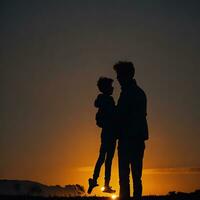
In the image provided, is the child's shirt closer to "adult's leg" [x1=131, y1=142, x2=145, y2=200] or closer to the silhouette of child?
the silhouette of child

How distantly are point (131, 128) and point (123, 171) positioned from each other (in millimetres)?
952

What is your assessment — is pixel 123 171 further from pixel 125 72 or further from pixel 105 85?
pixel 105 85

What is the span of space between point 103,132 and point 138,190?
143 inches

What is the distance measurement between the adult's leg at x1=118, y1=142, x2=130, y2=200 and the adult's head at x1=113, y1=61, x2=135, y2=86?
4.64 ft

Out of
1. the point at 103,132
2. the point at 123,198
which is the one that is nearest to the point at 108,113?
the point at 103,132

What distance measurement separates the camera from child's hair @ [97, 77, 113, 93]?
18.2m

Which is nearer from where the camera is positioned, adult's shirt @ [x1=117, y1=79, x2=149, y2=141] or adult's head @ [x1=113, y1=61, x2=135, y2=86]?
adult's shirt @ [x1=117, y1=79, x2=149, y2=141]

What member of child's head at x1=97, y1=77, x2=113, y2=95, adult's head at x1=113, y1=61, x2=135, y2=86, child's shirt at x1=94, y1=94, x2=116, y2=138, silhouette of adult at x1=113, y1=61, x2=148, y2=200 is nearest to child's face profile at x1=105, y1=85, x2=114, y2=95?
child's head at x1=97, y1=77, x2=113, y2=95

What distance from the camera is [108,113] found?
59.7 feet

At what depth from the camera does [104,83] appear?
18.2m

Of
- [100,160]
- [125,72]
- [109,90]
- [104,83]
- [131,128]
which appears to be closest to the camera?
[131,128]

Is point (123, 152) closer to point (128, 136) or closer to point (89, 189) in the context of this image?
point (128, 136)

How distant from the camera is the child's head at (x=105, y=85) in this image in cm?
1819

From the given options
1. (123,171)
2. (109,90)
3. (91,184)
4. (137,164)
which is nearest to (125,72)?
(137,164)
